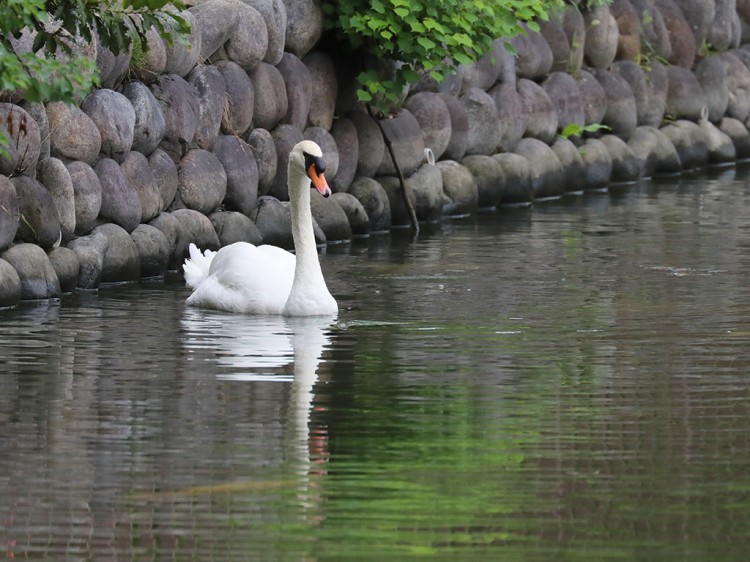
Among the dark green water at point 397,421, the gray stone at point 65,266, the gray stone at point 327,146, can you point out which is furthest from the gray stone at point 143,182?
the gray stone at point 327,146

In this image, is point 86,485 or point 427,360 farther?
point 427,360

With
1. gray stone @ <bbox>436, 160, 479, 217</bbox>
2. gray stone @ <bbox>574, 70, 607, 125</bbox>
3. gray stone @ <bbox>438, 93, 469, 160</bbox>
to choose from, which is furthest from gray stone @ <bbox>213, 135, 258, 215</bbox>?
gray stone @ <bbox>574, 70, 607, 125</bbox>

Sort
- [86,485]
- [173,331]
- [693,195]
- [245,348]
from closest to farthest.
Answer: [86,485] → [245,348] → [173,331] → [693,195]

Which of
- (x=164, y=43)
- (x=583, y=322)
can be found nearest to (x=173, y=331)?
(x=583, y=322)

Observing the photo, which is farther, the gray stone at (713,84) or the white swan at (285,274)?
the gray stone at (713,84)

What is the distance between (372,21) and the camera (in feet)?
47.2

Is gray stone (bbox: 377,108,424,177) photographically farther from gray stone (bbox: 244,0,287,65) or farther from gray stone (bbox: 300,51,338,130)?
gray stone (bbox: 244,0,287,65)

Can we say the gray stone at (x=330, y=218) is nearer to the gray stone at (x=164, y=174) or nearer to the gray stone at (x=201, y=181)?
the gray stone at (x=201, y=181)

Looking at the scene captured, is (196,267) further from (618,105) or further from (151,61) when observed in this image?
(618,105)

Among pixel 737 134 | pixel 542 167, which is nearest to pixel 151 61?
pixel 542 167

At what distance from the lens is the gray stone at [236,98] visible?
13.8 meters

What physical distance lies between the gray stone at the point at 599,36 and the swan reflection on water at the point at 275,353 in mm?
10244

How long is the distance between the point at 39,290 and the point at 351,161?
477cm

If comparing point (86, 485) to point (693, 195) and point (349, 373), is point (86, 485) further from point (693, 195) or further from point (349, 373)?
point (693, 195)
